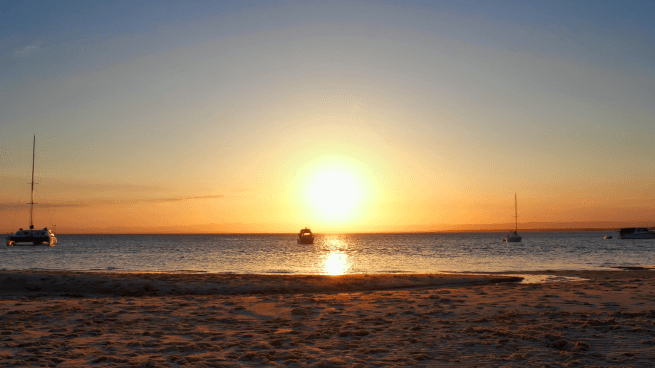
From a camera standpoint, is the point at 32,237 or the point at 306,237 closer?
the point at 32,237

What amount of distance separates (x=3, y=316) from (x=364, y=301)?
36.8 ft

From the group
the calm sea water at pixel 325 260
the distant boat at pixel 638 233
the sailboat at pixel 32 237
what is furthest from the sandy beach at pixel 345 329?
the distant boat at pixel 638 233

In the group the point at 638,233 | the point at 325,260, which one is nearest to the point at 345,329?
the point at 325,260

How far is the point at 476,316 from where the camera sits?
13383 mm

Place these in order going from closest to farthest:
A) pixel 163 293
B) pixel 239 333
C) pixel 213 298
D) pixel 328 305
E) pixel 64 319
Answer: pixel 239 333 < pixel 64 319 < pixel 328 305 < pixel 213 298 < pixel 163 293

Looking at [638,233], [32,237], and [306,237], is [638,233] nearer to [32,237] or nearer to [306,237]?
[306,237]

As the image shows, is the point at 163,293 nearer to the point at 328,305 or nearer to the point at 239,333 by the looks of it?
the point at 328,305

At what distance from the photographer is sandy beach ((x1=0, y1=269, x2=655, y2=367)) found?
889 centimetres

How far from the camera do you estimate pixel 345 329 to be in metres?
11.8

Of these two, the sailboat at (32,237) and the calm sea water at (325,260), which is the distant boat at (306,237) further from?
the sailboat at (32,237)

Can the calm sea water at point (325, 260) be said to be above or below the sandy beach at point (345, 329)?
below

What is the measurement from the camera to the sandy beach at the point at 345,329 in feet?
29.2

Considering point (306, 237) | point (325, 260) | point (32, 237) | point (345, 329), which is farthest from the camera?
point (306, 237)

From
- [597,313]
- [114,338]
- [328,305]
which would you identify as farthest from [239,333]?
[597,313]
